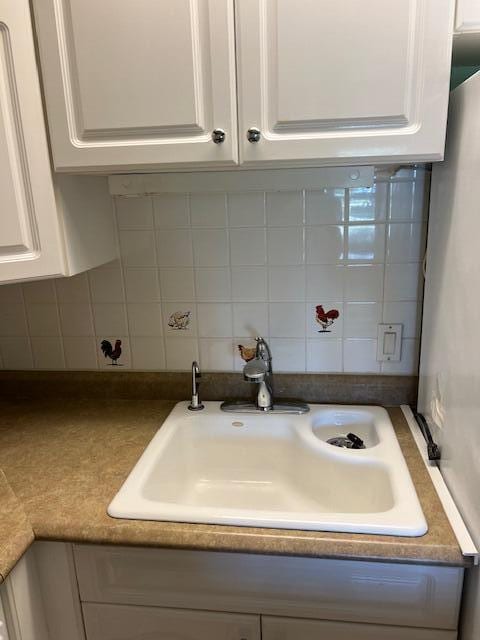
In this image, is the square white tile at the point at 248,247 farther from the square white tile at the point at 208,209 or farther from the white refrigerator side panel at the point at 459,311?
the white refrigerator side panel at the point at 459,311

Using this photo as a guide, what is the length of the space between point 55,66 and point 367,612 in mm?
1217

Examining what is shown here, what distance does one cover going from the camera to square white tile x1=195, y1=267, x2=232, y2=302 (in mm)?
1399

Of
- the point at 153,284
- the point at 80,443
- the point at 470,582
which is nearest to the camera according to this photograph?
the point at 470,582

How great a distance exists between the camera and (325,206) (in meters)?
1.31

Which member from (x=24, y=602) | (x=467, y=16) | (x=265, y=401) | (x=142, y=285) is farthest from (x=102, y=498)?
(x=467, y=16)

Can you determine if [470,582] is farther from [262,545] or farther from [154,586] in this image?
[154,586]

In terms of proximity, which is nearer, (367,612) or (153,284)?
(367,612)

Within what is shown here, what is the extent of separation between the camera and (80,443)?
1279mm

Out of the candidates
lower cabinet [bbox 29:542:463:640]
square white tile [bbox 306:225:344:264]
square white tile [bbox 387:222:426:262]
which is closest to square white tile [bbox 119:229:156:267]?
square white tile [bbox 306:225:344:264]

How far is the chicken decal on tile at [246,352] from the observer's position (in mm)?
1432

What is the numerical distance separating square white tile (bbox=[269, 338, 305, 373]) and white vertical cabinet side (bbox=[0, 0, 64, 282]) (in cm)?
63

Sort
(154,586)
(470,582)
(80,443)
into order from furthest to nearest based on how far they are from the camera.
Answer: (80,443)
(154,586)
(470,582)

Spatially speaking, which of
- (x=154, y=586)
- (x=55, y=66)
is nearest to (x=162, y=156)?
(x=55, y=66)

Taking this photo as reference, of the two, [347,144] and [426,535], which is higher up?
[347,144]
